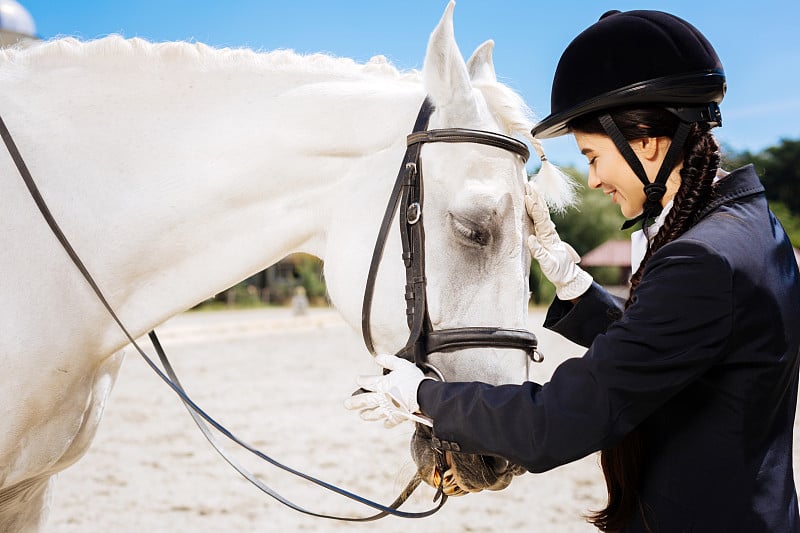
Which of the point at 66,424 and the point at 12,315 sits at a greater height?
the point at 12,315

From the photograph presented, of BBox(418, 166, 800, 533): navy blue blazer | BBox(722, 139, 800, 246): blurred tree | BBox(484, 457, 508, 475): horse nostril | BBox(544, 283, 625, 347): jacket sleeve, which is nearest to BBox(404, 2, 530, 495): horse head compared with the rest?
BBox(484, 457, 508, 475): horse nostril

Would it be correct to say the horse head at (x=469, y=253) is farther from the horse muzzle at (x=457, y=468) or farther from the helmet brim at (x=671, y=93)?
the helmet brim at (x=671, y=93)

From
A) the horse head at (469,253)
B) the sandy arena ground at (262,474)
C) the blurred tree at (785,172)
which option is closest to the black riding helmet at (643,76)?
the horse head at (469,253)

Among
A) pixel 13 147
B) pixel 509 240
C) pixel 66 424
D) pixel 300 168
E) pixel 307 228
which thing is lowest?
pixel 66 424

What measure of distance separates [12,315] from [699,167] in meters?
1.74

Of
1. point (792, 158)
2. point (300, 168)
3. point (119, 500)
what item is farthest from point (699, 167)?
point (792, 158)

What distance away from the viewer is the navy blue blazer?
1.15 metres

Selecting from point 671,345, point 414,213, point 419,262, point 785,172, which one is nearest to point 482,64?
point 414,213

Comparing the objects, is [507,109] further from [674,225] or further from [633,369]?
[633,369]

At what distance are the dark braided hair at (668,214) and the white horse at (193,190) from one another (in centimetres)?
36

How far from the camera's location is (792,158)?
52.5 m

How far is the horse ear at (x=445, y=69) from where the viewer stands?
5.73 feet

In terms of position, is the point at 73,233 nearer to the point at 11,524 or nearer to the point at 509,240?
the point at 11,524

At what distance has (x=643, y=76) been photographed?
1367 millimetres
